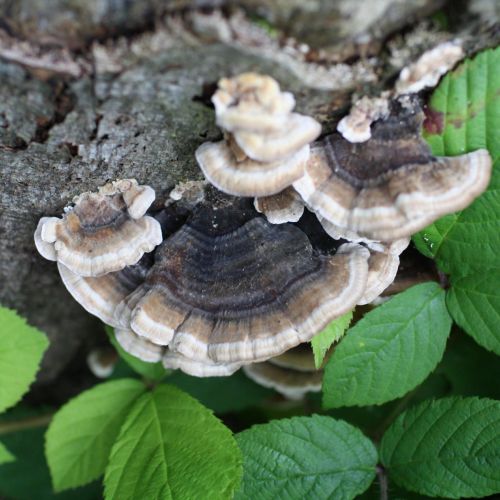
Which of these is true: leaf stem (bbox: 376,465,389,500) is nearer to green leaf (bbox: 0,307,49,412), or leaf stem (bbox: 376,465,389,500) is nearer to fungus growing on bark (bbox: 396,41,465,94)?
fungus growing on bark (bbox: 396,41,465,94)

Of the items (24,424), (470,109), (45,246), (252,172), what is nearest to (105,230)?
(45,246)

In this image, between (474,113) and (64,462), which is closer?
(474,113)

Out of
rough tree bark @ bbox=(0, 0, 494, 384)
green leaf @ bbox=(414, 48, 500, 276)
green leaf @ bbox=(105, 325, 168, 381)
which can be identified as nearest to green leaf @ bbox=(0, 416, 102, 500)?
rough tree bark @ bbox=(0, 0, 494, 384)

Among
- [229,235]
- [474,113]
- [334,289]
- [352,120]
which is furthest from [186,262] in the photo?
[474,113]

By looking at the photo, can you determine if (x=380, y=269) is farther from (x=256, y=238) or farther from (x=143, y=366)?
(x=143, y=366)

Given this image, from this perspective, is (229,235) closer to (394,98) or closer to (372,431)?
(394,98)
